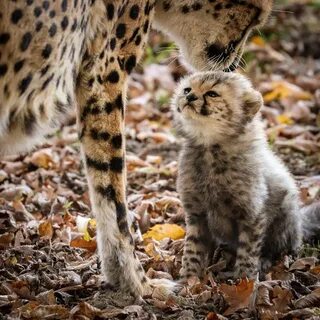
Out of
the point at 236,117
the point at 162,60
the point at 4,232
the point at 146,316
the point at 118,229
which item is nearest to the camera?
the point at 146,316

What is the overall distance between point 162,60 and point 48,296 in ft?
22.1

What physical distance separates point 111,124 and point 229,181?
953 millimetres

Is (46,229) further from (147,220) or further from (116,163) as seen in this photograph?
(116,163)

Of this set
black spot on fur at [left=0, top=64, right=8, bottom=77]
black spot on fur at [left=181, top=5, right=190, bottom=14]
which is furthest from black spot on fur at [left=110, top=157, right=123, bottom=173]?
black spot on fur at [left=181, top=5, right=190, bottom=14]

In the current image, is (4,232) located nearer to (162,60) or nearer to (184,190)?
(184,190)

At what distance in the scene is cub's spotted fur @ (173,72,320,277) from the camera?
5.75 meters

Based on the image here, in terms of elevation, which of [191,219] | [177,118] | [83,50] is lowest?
[191,219]

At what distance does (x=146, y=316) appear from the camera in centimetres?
511

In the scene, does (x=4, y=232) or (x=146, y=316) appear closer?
(x=146, y=316)

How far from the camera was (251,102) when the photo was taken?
588 cm

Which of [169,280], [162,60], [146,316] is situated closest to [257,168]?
[169,280]

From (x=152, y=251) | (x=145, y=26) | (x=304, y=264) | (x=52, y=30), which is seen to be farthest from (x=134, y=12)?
(x=304, y=264)

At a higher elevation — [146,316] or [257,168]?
[257,168]

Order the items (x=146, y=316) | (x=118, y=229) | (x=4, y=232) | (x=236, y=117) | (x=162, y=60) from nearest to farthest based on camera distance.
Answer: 1. (x=146, y=316)
2. (x=118, y=229)
3. (x=236, y=117)
4. (x=4, y=232)
5. (x=162, y=60)
